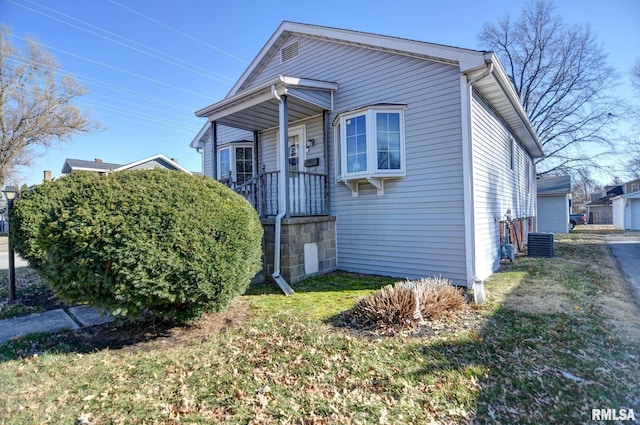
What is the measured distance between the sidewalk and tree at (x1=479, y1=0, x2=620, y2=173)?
26.6 meters

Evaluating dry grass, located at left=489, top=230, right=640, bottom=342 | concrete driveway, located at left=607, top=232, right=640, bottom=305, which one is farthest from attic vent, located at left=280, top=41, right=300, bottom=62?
concrete driveway, located at left=607, top=232, right=640, bottom=305

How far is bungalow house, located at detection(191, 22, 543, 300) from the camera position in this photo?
19.9 ft

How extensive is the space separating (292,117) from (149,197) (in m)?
5.59

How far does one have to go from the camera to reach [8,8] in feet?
30.2

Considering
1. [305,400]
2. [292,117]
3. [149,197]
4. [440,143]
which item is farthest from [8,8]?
[305,400]

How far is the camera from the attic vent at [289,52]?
8.77 metres

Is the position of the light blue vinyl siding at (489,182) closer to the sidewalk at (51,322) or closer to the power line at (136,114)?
the sidewalk at (51,322)

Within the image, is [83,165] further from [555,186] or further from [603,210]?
[603,210]

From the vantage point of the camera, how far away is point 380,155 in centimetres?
671

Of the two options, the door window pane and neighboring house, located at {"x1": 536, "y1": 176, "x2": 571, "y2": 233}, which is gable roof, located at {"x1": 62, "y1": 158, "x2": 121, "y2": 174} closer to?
the door window pane

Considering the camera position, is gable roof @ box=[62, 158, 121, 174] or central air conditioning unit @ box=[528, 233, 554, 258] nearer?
central air conditioning unit @ box=[528, 233, 554, 258]

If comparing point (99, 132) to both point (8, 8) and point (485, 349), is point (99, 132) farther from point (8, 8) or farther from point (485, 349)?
point (485, 349)

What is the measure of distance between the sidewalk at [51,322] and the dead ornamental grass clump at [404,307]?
3245 millimetres

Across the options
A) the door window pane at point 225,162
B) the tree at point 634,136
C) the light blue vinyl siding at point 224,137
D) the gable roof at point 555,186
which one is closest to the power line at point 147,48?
the light blue vinyl siding at point 224,137
